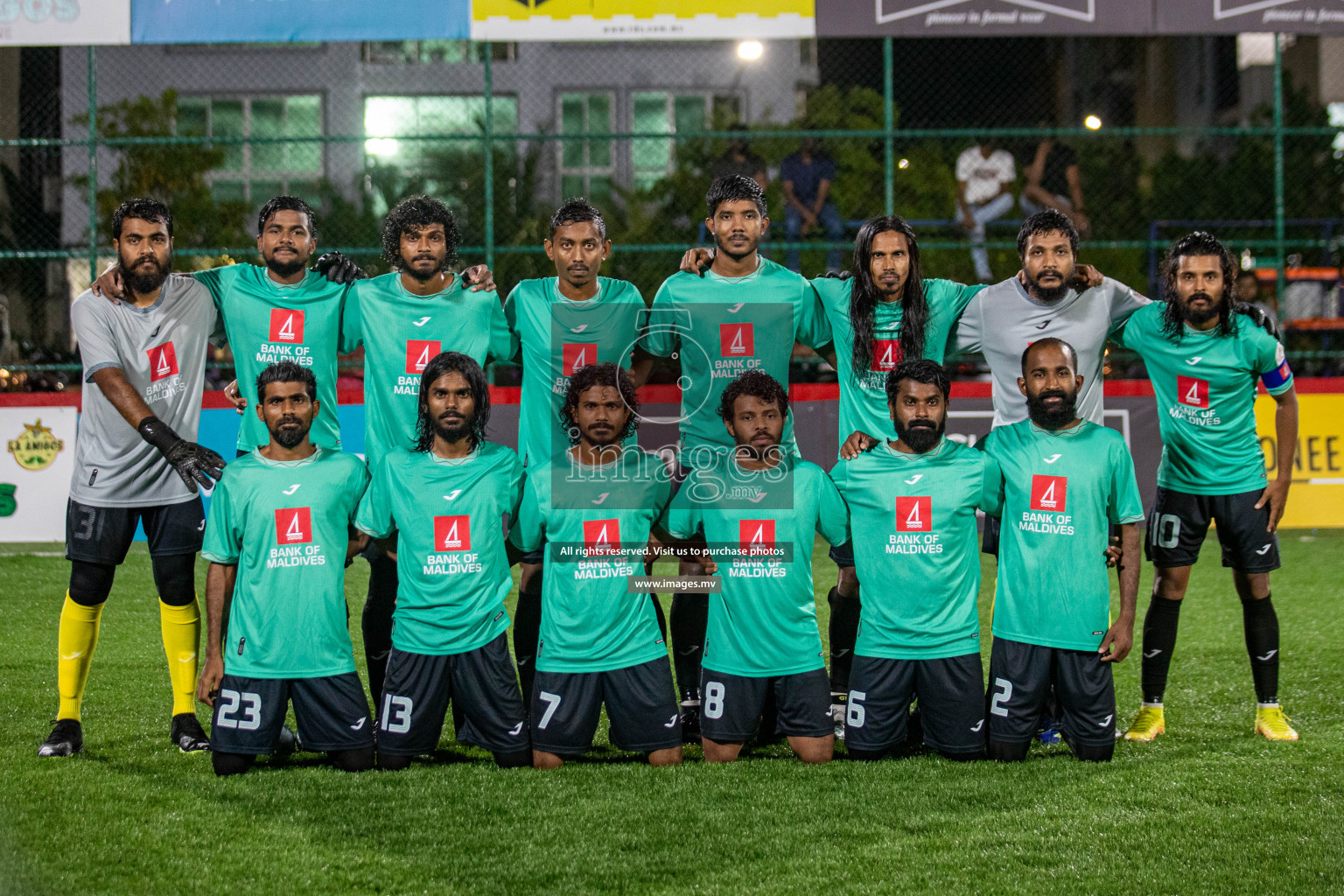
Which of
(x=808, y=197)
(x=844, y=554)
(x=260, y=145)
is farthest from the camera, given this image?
(x=260, y=145)

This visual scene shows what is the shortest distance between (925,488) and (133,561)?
255 inches

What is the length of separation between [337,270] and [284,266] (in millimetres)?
218

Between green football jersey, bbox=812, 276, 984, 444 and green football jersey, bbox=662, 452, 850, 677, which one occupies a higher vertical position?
green football jersey, bbox=812, 276, 984, 444

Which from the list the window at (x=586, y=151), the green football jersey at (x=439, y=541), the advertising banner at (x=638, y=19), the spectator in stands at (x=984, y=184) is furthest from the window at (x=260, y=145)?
the green football jersey at (x=439, y=541)

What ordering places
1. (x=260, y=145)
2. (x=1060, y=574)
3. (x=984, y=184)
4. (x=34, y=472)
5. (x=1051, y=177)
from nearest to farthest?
(x=1060, y=574)
(x=34, y=472)
(x=984, y=184)
(x=1051, y=177)
(x=260, y=145)

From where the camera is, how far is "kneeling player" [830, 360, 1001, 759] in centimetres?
426

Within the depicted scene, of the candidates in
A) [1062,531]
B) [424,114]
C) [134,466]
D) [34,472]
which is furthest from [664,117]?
[1062,531]

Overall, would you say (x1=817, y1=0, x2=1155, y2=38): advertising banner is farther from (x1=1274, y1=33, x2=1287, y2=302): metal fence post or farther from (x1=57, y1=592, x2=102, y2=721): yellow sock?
(x1=57, y1=592, x2=102, y2=721): yellow sock

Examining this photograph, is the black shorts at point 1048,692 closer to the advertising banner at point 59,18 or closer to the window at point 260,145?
the advertising banner at point 59,18

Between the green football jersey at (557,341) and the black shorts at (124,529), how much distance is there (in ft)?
4.17

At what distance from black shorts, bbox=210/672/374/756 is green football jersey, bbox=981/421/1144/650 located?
7.34ft

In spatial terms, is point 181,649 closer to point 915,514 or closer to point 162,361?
point 162,361

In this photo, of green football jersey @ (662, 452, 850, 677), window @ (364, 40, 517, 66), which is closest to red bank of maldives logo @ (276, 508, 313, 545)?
green football jersey @ (662, 452, 850, 677)

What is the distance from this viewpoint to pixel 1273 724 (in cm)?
463
